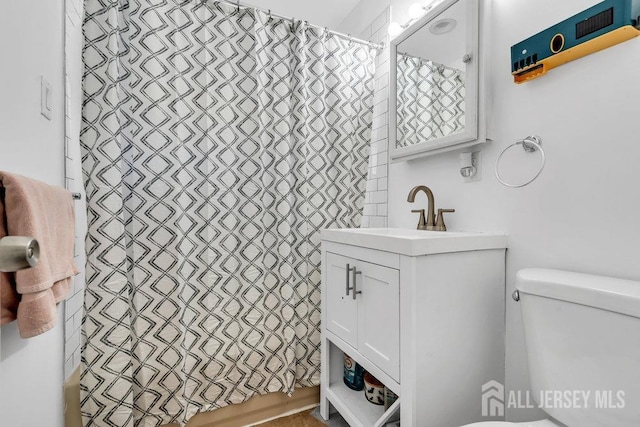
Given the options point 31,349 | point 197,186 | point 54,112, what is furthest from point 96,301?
point 54,112

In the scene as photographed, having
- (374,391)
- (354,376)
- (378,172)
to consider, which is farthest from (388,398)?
(378,172)

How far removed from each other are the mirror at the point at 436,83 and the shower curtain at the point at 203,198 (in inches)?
13.1

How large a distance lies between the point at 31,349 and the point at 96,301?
0.41m

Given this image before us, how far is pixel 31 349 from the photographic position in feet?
2.82

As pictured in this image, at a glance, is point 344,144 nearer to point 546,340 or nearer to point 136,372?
point 546,340

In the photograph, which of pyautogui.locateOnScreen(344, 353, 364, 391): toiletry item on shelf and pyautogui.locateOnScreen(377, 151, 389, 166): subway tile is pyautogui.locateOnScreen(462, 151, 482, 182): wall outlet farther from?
pyautogui.locateOnScreen(344, 353, 364, 391): toiletry item on shelf

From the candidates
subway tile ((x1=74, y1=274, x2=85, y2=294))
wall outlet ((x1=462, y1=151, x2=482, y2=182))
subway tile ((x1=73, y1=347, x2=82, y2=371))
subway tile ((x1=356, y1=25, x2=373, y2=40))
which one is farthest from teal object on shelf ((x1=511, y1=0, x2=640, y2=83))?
subway tile ((x1=73, y1=347, x2=82, y2=371))

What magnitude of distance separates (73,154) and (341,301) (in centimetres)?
133

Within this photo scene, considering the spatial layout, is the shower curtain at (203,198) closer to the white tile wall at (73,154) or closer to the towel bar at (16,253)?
the white tile wall at (73,154)

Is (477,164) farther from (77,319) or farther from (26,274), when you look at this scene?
(77,319)

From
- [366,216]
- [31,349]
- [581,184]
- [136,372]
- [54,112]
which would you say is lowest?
[136,372]

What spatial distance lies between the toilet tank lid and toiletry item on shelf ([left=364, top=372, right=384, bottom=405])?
0.79 metres

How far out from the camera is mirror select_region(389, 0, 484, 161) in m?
1.21

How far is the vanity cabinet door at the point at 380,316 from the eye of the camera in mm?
1043
